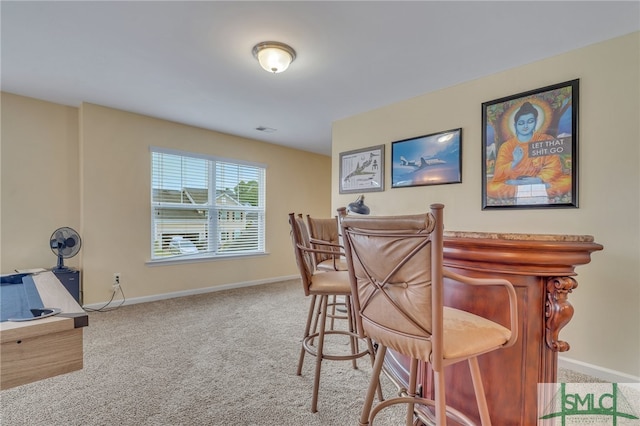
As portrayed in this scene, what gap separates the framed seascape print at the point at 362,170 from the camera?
365cm

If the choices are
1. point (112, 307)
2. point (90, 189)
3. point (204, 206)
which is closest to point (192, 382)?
point (112, 307)

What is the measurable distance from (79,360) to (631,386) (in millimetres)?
3220

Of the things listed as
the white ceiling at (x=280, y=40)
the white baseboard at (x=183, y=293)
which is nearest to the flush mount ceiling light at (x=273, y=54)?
the white ceiling at (x=280, y=40)

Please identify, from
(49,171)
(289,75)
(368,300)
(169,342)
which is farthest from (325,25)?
(49,171)

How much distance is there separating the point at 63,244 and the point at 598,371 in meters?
5.01

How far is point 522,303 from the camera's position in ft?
3.77

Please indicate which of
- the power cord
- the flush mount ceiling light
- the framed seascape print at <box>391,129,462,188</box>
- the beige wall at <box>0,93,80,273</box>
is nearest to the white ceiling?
the flush mount ceiling light

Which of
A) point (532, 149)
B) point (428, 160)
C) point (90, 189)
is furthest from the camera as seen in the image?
point (90, 189)

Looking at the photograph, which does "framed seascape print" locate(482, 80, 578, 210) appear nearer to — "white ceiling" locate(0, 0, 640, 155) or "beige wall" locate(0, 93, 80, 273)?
"white ceiling" locate(0, 0, 640, 155)

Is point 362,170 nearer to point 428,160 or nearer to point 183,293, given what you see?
point 428,160

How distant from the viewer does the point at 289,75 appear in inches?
112

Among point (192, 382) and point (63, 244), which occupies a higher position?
point (63, 244)

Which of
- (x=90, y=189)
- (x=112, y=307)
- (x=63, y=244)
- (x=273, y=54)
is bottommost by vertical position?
(x=112, y=307)

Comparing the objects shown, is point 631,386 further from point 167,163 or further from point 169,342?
point 167,163
